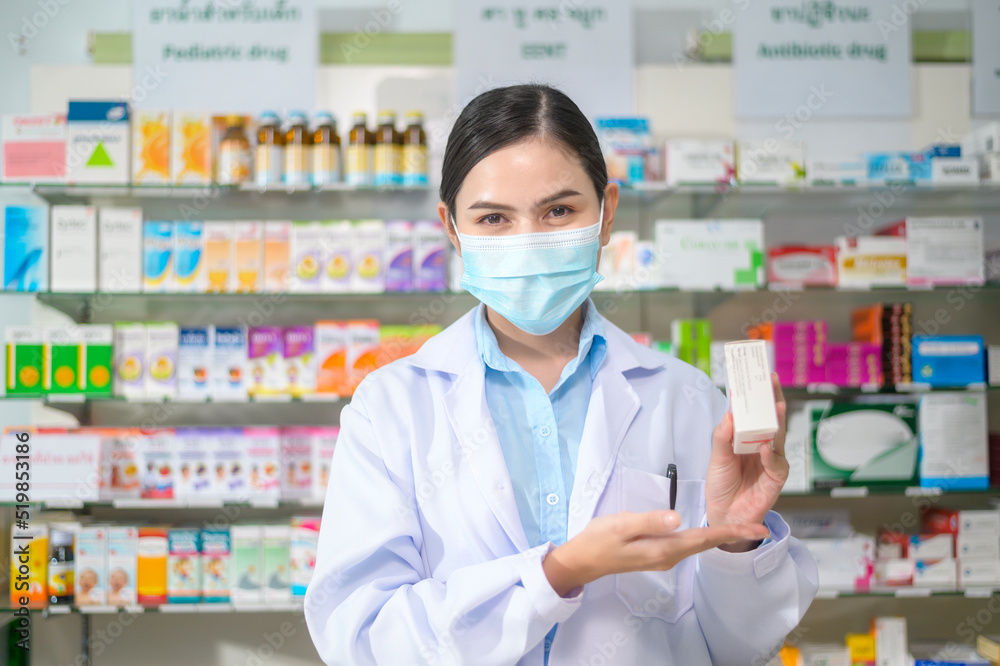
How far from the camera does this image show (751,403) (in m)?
1.09

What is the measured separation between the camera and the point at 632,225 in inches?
144

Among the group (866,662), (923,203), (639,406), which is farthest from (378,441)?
(923,203)

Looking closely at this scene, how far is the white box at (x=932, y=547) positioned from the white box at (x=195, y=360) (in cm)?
317

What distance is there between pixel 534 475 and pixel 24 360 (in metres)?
2.78

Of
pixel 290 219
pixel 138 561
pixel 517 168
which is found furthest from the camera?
pixel 290 219

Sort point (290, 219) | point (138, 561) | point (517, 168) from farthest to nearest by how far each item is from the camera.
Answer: point (290, 219)
point (138, 561)
point (517, 168)

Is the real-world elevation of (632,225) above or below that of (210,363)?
above

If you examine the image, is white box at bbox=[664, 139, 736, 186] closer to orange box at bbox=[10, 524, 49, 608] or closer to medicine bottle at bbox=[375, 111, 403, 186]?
medicine bottle at bbox=[375, 111, 403, 186]

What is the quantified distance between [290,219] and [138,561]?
5.60ft

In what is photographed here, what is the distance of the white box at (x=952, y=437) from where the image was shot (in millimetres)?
3186

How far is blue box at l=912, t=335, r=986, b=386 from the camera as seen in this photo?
3195 mm

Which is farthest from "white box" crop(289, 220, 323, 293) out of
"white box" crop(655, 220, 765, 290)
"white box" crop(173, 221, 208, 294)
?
"white box" crop(655, 220, 765, 290)

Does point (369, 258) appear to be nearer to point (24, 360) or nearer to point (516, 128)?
point (24, 360)

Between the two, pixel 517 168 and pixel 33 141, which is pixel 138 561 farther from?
pixel 517 168
